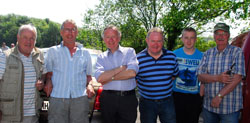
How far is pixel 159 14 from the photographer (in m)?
14.2

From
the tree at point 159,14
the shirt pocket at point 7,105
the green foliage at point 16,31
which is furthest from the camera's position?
the green foliage at point 16,31

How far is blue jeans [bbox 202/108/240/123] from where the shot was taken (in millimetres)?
2475

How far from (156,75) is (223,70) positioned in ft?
2.75

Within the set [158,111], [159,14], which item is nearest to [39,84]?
[158,111]

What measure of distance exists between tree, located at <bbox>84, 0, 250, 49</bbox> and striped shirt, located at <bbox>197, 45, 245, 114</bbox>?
947cm

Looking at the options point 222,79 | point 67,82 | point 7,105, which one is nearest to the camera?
point 7,105

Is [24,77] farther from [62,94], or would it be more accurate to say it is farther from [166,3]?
[166,3]

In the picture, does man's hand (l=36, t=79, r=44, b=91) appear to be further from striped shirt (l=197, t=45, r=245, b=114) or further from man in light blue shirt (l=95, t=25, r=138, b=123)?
striped shirt (l=197, t=45, r=245, b=114)

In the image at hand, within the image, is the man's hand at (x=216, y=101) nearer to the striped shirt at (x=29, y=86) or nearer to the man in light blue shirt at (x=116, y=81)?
the man in light blue shirt at (x=116, y=81)

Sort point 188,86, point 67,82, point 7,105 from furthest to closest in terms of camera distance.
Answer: point 188,86
point 67,82
point 7,105

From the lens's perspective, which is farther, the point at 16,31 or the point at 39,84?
the point at 16,31

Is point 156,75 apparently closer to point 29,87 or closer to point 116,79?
point 116,79

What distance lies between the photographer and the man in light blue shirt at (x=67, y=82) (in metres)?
2.56

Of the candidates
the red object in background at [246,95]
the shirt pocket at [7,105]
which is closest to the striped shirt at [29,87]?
the shirt pocket at [7,105]
